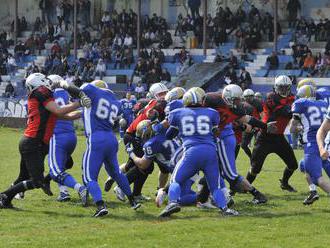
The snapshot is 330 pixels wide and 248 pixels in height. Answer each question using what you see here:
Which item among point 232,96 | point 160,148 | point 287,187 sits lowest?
point 287,187

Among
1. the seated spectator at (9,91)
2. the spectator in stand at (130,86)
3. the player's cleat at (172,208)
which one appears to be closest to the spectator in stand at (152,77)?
the spectator in stand at (130,86)

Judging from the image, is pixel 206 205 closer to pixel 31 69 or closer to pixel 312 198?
pixel 312 198

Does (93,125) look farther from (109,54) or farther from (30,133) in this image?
(109,54)

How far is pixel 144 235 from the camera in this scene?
8.53m

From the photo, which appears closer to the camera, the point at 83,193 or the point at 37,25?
the point at 83,193

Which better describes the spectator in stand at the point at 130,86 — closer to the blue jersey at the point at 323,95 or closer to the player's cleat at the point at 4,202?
the blue jersey at the point at 323,95

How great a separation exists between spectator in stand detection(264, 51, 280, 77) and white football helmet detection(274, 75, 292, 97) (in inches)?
646

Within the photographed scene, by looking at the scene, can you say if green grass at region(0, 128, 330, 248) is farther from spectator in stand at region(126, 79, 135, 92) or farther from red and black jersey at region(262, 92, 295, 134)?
spectator in stand at region(126, 79, 135, 92)

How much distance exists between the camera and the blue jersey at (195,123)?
378 inches

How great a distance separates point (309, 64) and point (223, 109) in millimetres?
17654

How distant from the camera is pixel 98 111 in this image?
10.0m

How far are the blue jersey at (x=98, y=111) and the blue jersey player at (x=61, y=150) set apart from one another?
96cm

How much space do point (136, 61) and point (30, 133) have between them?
887 inches

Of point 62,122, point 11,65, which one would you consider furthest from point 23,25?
point 62,122
